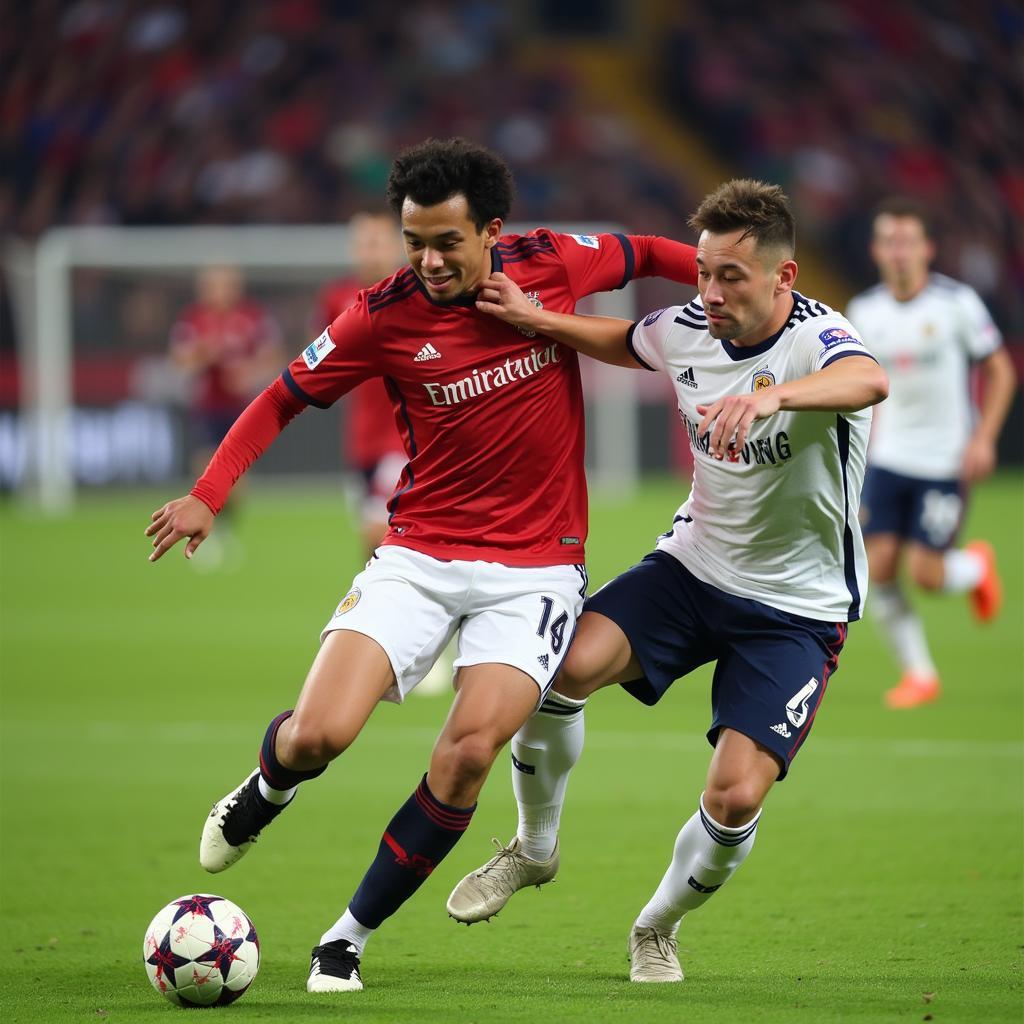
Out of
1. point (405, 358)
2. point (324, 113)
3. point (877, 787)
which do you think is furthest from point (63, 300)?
point (405, 358)

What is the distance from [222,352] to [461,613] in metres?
13.9

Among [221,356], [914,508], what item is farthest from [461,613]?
[221,356]

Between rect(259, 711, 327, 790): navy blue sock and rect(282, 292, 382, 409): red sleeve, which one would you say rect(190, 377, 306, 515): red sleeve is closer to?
rect(282, 292, 382, 409): red sleeve

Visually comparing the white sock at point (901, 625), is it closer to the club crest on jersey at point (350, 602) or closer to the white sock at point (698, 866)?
the white sock at point (698, 866)

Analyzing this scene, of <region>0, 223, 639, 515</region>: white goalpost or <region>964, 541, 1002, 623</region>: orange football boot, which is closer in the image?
<region>964, 541, 1002, 623</region>: orange football boot

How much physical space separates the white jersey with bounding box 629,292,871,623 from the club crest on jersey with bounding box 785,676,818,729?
235mm

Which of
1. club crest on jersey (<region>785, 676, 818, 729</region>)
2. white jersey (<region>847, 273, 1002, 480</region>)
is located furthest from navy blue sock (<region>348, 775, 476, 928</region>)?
white jersey (<region>847, 273, 1002, 480</region>)

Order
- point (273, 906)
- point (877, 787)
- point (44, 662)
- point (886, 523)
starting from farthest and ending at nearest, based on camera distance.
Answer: point (44, 662)
point (886, 523)
point (877, 787)
point (273, 906)

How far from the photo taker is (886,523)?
30.0ft

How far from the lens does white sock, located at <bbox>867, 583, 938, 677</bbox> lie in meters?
9.01

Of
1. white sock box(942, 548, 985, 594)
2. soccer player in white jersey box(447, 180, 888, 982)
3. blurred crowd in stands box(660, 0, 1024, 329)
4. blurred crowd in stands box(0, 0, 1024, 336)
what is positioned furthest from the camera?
blurred crowd in stands box(660, 0, 1024, 329)

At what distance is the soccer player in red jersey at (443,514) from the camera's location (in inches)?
173

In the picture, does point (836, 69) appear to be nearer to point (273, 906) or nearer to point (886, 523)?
point (886, 523)

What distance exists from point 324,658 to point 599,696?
5619 millimetres
